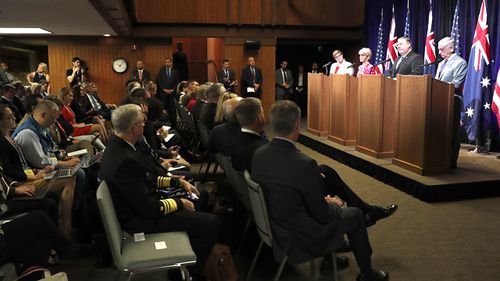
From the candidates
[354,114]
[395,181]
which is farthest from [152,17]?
[395,181]

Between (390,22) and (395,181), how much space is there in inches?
236

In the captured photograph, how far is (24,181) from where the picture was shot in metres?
3.37

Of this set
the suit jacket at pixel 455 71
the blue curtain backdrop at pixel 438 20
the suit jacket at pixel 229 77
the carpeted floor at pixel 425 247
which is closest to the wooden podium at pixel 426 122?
the carpeted floor at pixel 425 247

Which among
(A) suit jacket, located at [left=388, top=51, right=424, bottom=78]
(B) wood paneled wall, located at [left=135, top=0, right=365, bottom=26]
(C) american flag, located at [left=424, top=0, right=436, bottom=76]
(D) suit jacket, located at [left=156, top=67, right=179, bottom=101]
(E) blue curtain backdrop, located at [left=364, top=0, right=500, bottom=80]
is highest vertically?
(B) wood paneled wall, located at [left=135, top=0, right=365, bottom=26]

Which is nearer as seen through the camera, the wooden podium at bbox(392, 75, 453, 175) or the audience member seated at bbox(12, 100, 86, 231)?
the audience member seated at bbox(12, 100, 86, 231)

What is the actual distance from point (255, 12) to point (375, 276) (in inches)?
382

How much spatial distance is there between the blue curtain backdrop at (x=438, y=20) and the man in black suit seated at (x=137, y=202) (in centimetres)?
608

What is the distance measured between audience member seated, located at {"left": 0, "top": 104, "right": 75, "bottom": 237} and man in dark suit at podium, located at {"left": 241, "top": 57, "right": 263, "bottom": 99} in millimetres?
8232

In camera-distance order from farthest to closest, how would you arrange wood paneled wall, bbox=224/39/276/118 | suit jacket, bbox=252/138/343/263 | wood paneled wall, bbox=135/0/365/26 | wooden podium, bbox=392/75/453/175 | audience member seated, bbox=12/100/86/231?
wood paneled wall, bbox=224/39/276/118, wood paneled wall, bbox=135/0/365/26, wooden podium, bbox=392/75/453/175, audience member seated, bbox=12/100/86/231, suit jacket, bbox=252/138/343/263

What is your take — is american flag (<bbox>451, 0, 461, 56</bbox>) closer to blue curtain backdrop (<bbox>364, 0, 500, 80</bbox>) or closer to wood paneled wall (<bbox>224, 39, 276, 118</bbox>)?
blue curtain backdrop (<bbox>364, 0, 500, 80</bbox>)

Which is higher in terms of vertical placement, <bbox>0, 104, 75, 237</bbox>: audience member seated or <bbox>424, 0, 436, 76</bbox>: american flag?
<bbox>424, 0, 436, 76</bbox>: american flag

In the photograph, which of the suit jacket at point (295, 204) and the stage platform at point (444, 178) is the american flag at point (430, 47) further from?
the suit jacket at point (295, 204)

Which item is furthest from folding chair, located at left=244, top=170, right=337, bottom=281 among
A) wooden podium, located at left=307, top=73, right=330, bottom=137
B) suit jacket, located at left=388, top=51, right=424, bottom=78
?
wooden podium, located at left=307, top=73, right=330, bottom=137

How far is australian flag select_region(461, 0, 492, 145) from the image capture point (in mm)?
7102
